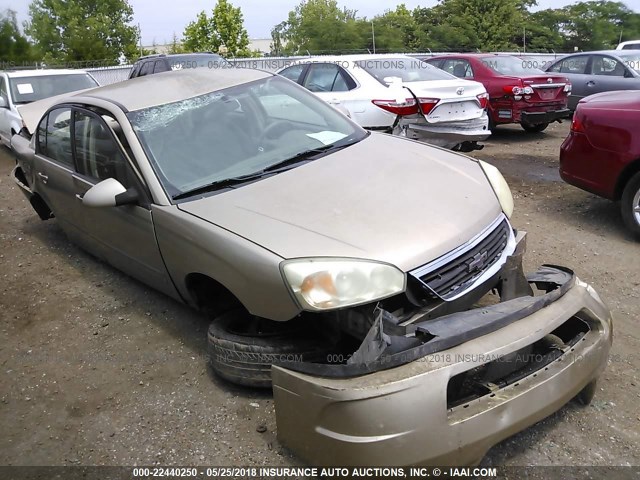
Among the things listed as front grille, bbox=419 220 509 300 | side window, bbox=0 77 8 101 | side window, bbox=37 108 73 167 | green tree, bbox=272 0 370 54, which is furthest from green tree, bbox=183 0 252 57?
front grille, bbox=419 220 509 300

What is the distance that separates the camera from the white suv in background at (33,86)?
948 cm

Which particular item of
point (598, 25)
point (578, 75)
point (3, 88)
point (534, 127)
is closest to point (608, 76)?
point (578, 75)

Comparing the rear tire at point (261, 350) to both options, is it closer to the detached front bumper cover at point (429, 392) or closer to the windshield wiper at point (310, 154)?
the detached front bumper cover at point (429, 392)

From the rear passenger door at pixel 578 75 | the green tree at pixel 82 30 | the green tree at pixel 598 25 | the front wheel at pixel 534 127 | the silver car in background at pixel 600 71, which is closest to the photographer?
the silver car in background at pixel 600 71

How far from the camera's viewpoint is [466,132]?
23.4 ft

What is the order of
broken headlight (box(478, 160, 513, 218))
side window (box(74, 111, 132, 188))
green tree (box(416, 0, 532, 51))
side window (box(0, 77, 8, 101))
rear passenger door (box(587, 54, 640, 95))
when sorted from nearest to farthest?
broken headlight (box(478, 160, 513, 218)) < side window (box(74, 111, 132, 188)) < side window (box(0, 77, 8, 101)) < rear passenger door (box(587, 54, 640, 95)) < green tree (box(416, 0, 532, 51))

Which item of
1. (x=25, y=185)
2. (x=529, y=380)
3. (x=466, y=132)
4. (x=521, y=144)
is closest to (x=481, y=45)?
(x=521, y=144)

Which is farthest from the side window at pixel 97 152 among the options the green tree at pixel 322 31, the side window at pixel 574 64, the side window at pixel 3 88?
the green tree at pixel 322 31

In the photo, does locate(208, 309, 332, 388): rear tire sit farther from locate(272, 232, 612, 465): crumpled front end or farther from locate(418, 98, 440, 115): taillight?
locate(418, 98, 440, 115): taillight

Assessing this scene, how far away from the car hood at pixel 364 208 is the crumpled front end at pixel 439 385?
0.34 metres

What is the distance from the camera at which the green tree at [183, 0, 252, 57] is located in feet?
121

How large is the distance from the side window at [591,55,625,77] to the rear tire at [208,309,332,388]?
32.9ft

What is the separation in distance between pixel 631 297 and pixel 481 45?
34755mm

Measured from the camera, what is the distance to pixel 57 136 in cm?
464
